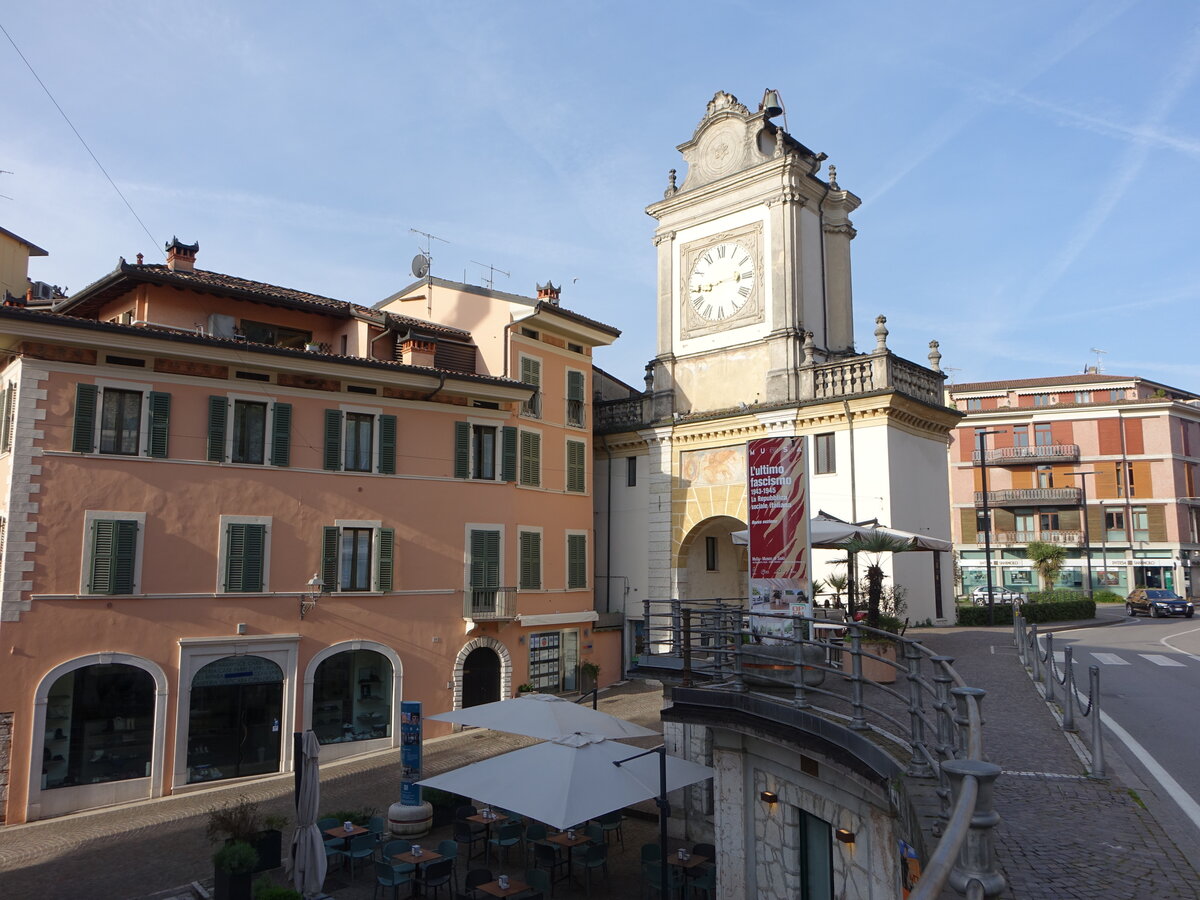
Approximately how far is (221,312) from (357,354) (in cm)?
363

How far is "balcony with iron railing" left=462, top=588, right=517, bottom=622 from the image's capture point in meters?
23.5

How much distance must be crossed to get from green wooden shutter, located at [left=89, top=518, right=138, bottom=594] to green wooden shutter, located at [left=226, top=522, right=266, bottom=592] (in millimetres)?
2013

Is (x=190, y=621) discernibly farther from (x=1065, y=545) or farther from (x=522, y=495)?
(x=1065, y=545)

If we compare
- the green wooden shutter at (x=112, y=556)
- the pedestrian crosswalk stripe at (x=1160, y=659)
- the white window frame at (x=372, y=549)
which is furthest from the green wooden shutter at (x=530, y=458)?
the pedestrian crosswalk stripe at (x=1160, y=659)

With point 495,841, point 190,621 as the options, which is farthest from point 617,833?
point 190,621

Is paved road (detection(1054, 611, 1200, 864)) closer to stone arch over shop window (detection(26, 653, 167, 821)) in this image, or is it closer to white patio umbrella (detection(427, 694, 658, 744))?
white patio umbrella (detection(427, 694, 658, 744))

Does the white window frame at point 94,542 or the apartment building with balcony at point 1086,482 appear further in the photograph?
the apartment building with balcony at point 1086,482

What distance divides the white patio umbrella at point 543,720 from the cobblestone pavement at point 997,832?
241cm

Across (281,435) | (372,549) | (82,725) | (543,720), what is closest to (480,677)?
(372,549)

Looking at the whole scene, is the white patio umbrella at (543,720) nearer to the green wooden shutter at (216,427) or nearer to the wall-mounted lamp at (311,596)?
the wall-mounted lamp at (311,596)

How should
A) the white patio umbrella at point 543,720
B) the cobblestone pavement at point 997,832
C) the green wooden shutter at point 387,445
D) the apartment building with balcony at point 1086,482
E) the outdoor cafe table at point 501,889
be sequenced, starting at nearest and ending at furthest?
the cobblestone pavement at point 997,832 → the outdoor cafe table at point 501,889 → the white patio umbrella at point 543,720 → the green wooden shutter at point 387,445 → the apartment building with balcony at point 1086,482

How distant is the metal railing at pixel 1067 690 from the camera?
29.1 feet

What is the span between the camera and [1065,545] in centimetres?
5556

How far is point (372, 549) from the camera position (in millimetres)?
22188
